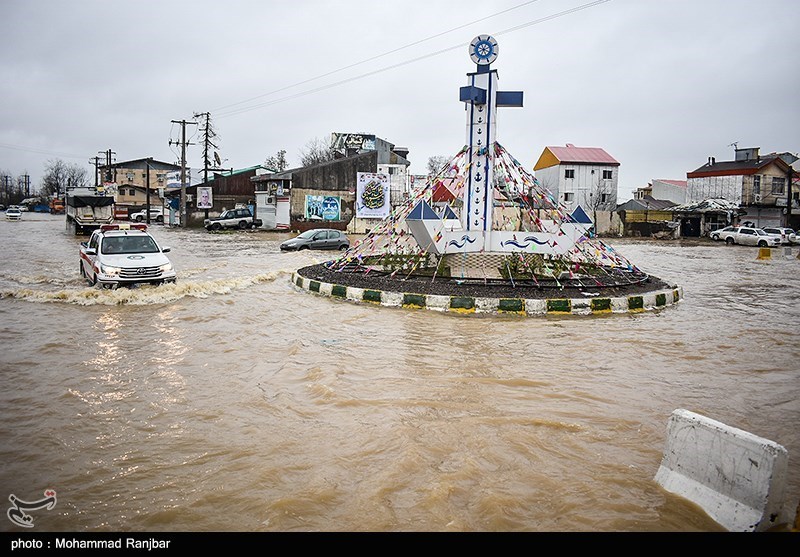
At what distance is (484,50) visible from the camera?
13070mm

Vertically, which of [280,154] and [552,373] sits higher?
[280,154]

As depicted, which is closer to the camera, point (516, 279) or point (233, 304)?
point (233, 304)

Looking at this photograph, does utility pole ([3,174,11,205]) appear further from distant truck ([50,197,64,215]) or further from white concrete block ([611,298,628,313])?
white concrete block ([611,298,628,313])

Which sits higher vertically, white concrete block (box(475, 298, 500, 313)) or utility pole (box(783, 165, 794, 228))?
utility pole (box(783, 165, 794, 228))

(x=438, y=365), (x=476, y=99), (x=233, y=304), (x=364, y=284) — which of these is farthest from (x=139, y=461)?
(x=476, y=99)

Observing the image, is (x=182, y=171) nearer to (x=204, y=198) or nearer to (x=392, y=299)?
(x=204, y=198)

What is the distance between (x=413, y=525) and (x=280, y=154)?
86114 millimetres

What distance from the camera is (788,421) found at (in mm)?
5527

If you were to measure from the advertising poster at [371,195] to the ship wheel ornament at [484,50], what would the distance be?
25.9 meters

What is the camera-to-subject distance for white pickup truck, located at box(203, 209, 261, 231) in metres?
41.6

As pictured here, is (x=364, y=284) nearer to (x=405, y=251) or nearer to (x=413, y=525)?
(x=405, y=251)

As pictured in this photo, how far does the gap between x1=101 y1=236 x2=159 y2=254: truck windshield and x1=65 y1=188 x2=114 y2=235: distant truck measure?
2381 cm

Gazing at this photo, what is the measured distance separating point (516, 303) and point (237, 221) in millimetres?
35165

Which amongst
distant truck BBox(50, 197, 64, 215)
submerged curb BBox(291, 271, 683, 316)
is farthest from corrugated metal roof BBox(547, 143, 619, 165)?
distant truck BBox(50, 197, 64, 215)
